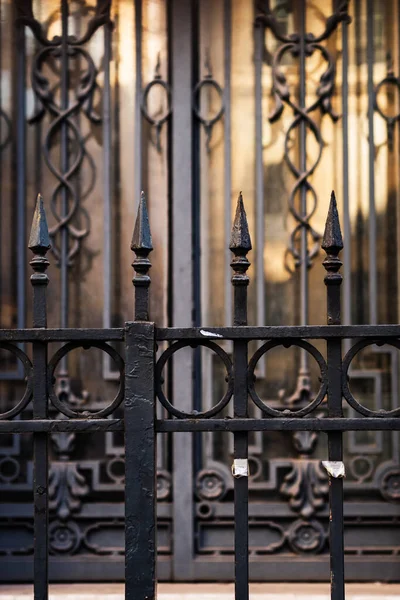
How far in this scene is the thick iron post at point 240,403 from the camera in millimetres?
2080

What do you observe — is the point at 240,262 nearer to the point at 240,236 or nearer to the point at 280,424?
the point at 240,236

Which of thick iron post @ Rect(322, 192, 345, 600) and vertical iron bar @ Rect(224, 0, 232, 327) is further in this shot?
vertical iron bar @ Rect(224, 0, 232, 327)

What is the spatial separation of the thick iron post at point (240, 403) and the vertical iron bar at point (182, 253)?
175 cm

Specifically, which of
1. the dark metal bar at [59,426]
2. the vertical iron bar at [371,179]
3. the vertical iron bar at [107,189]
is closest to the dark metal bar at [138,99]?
the vertical iron bar at [107,189]

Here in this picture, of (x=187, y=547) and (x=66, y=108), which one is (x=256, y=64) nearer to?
(x=66, y=108)

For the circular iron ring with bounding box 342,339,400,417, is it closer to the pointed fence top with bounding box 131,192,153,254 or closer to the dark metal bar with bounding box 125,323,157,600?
the dark metal bar with bounding box 125,323,157,600

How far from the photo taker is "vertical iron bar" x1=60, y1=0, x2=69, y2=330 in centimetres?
397

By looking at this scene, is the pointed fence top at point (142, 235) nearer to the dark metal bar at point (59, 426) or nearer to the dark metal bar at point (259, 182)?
the dark metal bar at point (59, 426)

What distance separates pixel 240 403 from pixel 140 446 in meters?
0.34

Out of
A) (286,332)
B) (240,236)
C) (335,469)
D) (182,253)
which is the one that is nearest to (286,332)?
(286,332)

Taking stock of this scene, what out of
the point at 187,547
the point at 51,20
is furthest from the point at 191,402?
the point at 51,20

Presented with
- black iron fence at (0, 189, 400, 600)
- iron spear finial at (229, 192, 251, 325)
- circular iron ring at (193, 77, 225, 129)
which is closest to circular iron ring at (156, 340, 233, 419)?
black iron fence at (0, 189, 400, 600)

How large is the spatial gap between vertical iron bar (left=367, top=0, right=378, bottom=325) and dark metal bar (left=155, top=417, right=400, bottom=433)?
1.85 m

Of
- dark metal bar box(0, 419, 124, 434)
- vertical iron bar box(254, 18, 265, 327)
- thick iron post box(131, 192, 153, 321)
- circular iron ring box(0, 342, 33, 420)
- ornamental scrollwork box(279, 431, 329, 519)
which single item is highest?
vertical iron bar box(254, 18, 265, 327)
